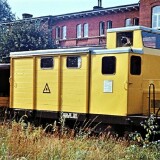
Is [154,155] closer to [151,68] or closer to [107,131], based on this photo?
[107,131]

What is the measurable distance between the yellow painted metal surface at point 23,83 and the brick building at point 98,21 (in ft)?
85.8

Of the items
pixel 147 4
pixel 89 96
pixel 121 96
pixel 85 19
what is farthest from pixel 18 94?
pixel 85 19

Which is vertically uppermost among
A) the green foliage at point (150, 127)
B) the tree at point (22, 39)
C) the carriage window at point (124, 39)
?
the tree at point (22, 39)

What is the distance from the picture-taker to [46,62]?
14.3 m

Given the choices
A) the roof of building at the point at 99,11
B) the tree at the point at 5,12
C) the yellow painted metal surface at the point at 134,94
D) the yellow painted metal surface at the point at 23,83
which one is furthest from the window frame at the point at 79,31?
the yellow painted metal surface at the point at 134,94

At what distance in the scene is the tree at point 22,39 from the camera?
34.8 m

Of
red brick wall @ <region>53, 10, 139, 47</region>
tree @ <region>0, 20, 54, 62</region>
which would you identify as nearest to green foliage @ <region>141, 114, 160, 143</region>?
tree @ <region>0, 20, 54, 62</region>

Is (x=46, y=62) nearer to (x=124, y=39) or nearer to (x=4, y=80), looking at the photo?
(x=124, y=39)

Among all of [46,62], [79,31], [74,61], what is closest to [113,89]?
[74,61]

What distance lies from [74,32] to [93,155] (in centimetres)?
4093

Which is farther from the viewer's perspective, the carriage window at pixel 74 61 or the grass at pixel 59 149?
the carriage window at pixel 74 61

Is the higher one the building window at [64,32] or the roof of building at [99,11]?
the roof of building at [99,11]

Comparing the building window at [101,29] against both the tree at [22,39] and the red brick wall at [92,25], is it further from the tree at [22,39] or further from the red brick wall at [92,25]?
the tree at [22,39]

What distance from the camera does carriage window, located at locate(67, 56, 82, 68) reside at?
13.2m
